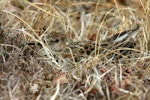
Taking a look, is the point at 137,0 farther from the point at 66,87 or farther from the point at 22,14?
the point at 66,87

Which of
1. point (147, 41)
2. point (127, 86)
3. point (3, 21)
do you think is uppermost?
point (3, 21)

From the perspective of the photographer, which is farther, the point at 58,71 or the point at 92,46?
the point at 92,46

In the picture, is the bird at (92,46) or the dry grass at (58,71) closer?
the dry grass at (58,71)

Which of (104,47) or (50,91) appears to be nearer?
(50,91)

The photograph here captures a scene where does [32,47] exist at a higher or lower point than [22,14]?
lower

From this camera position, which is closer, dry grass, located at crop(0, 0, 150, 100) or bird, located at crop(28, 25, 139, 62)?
dry grass, located at crop(0, 0, 150, 100)

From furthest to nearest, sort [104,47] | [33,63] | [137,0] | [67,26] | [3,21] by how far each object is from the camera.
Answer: [137,0] < [67,26] < [3,21] < [104,47] < [33,63]

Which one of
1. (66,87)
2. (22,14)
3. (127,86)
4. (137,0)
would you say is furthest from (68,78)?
(137,0)

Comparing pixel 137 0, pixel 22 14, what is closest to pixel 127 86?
pixel 22 14

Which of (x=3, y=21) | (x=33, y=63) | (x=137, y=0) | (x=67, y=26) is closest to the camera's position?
(x=33, y=63)

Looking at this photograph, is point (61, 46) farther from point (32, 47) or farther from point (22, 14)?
point (22, 14)
